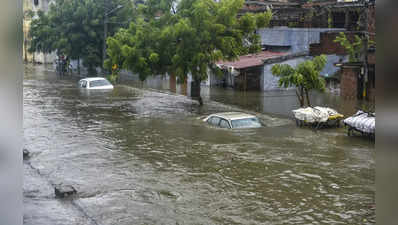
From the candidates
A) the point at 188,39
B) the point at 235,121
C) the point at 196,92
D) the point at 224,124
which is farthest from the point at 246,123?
the point at 196,92

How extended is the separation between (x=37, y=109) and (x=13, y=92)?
2787 cm

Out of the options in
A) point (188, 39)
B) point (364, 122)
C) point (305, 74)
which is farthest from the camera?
point (188, 39)

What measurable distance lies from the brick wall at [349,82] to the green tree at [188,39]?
685cm

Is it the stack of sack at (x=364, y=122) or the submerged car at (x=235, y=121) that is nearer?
the stack of sack at (x=364, y=122)

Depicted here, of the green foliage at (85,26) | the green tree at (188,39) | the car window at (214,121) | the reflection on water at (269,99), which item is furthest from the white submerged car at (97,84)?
the car window at (214,121)

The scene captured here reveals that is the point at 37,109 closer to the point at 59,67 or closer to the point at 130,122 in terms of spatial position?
the point at 130,122

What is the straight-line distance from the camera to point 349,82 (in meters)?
31.9

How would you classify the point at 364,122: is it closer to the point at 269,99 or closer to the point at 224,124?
the point at 224,124

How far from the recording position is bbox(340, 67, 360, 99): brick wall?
31.4 meters

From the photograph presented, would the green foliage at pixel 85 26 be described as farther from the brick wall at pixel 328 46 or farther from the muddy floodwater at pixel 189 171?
the muddy floodwater at pixel 189 171

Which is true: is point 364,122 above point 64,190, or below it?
above

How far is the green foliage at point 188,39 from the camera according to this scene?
26594 mm

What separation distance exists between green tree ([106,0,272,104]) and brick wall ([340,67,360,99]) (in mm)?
6851

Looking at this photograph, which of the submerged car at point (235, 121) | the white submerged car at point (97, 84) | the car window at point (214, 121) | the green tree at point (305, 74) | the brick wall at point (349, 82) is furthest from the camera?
the white submerged car at point (97, 84)
